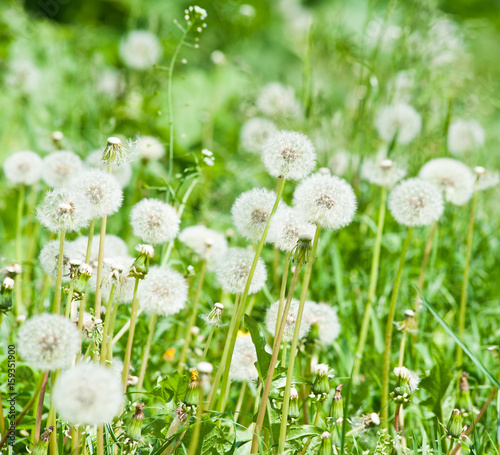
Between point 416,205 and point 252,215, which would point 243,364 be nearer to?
point 252,215

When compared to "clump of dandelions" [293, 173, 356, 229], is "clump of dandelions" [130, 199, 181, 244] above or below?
below

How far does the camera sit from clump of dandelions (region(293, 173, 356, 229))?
3.57ft

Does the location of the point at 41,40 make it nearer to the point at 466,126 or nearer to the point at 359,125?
the point at 359,125

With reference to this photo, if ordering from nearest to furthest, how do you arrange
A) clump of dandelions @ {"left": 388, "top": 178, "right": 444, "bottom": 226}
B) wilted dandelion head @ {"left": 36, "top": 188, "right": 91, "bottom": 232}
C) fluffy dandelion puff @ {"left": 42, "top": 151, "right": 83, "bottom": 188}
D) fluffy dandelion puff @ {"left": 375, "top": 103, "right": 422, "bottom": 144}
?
wilted dandelion head @ {"left": 36, "top": 188, "right": 91, "bottom": 232} < clump of dandelions @ {"left": 388, "top": 178, "right": 444, "bottom": 226} < fluffy dandelion puff @ {"left": 42, "top": 151, "right": 83, "bottom": 188} < fluffy dandelion puff @ {"left": 375, "top": 103, "right": 422, "bottom": 144}

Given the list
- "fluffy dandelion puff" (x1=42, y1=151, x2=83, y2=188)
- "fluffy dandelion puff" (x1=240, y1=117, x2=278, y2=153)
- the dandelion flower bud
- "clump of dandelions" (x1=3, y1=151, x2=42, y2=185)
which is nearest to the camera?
"fluffy dandelion puff" (x1=42, y1=151, x2=83, y2=188)

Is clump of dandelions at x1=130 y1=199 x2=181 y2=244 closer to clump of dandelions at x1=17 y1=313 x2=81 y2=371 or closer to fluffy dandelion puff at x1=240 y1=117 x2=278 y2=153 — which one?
clump of dandelions at x1=17 y1=313 x2=81 y2=371

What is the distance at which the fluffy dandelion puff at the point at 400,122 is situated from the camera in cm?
284

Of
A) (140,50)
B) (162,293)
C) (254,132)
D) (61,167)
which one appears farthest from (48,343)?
(140,50)

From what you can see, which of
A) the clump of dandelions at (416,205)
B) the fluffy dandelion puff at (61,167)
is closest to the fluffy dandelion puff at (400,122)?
the clump of dandelions at (416,205)

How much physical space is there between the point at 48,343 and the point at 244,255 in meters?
0.51

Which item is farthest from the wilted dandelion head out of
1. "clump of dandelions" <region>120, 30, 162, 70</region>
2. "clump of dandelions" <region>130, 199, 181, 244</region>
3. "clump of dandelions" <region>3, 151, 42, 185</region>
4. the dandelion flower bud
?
"clump of dandelions" <region>120, 30, 162, 70</region>

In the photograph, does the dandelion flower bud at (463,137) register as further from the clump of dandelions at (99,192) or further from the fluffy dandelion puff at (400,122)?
the clump of dandelions at (99,192)

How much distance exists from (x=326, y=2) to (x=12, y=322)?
5.82 metres

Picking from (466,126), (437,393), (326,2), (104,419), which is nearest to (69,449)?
(104,419)
